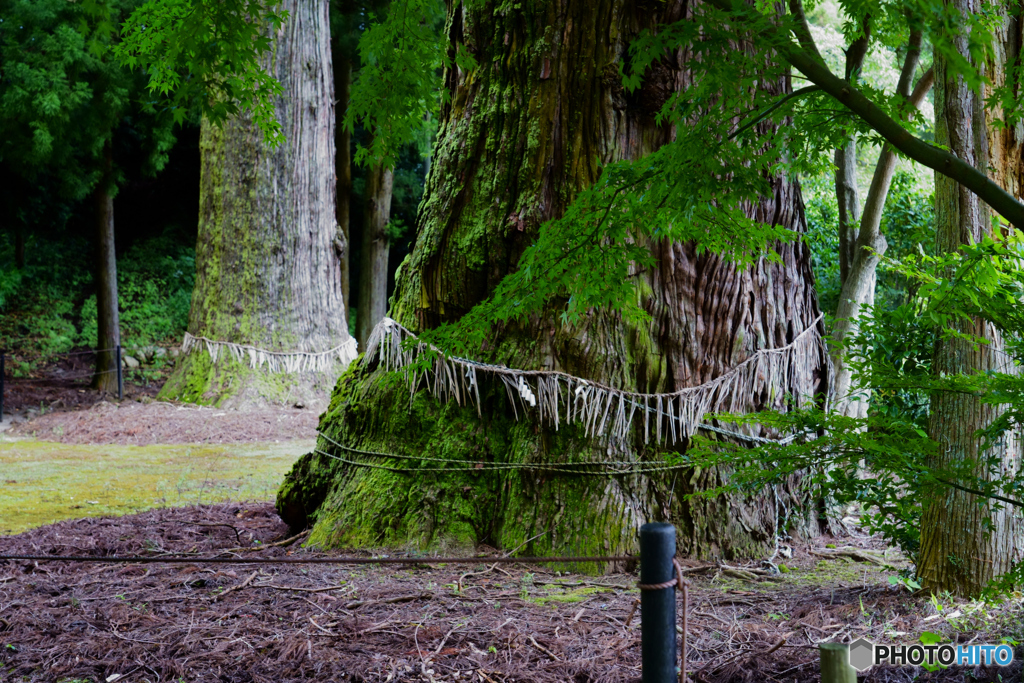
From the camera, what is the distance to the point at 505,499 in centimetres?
373

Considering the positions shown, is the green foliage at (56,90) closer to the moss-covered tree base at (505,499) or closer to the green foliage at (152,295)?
the green foliage at (152,295)

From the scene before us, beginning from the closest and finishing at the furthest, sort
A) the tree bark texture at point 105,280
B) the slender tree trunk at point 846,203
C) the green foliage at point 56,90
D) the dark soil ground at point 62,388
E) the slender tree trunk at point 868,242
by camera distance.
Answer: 1. the slender tree trunk at point 868,242
2. the slender tree trunk at point 846,203
3. the green foliage at point 56,90
4. the dark soil ground at point 62,388
5. the tree bark texture at point 105,280

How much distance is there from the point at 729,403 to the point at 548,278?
1808 millimetres

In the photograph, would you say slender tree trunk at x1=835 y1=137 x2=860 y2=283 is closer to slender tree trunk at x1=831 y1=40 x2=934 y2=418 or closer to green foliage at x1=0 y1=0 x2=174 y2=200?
slender tree trunk at x1=831 y1=40 x2=934 y2=418

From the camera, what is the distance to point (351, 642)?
263 centimetres

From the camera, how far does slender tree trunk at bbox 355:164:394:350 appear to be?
12.3m

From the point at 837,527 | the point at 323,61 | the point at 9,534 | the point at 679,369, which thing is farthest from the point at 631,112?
the point at 323,61

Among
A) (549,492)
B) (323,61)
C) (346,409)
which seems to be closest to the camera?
(549,492)

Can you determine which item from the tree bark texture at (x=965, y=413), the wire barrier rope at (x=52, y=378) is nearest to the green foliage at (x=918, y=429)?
the tree bark texture at (x=965, y=413)

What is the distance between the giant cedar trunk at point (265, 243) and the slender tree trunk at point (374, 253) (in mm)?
2673

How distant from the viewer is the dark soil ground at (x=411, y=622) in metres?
2.41

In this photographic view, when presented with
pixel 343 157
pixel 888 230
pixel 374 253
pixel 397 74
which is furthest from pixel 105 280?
pixel 888 230

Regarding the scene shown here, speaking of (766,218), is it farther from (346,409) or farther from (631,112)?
(346,409)

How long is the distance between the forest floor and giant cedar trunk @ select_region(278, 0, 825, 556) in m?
0.21
